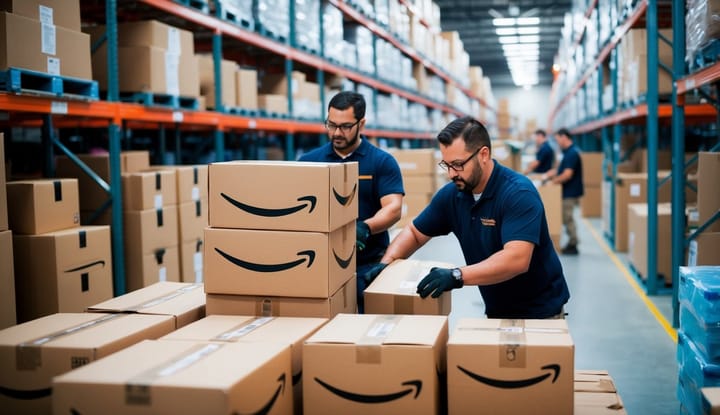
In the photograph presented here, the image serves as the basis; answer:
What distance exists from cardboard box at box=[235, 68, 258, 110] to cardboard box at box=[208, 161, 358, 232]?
496cm

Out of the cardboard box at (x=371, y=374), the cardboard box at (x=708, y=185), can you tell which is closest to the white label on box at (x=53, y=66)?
the cardboard box at (x=371, y=374)

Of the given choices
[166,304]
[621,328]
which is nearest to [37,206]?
[166,304]

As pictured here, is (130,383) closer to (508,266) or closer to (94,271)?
(508,266)

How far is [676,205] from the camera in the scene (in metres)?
6.20

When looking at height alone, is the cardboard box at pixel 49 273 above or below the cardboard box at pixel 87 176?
below

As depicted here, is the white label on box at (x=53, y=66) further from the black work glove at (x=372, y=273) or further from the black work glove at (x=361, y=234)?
the black work glove at (x=372, y=273)

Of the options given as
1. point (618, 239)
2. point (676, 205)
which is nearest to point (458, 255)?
point (618, 239)

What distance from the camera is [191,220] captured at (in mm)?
6316

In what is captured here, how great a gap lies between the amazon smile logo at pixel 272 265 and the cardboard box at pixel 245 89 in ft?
16.6

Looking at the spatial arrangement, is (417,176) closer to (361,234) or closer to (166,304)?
(361,234)

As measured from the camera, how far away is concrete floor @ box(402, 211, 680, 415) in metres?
4.61

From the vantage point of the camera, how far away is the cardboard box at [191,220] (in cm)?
613

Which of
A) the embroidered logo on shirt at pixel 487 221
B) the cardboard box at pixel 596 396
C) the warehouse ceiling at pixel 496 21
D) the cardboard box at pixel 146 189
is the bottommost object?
the cardboard box at pixel 596 396

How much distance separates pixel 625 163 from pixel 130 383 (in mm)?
10254
